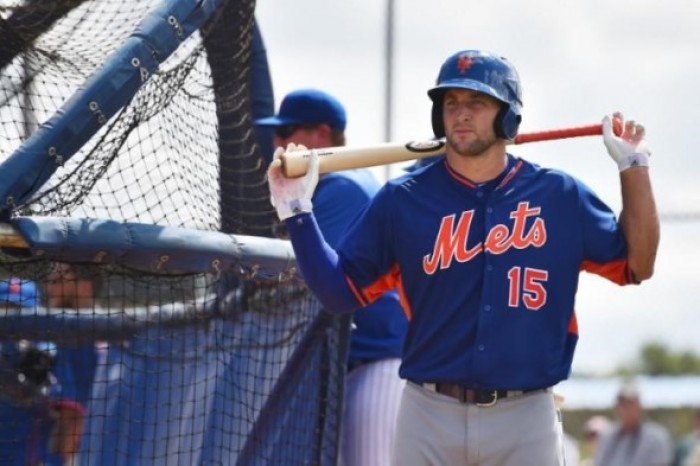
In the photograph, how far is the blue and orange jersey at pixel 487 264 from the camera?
535 cm

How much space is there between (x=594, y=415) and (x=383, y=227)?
18040mm

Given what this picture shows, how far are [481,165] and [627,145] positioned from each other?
454 mm

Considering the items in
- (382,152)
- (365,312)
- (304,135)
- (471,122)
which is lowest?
(365,312)

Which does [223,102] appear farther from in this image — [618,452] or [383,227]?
[618,452]

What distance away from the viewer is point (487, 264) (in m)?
5.39

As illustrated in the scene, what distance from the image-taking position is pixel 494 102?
18.0ft

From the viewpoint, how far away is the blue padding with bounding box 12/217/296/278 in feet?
17.1

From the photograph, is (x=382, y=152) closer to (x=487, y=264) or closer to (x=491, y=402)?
(x=487, y=264)

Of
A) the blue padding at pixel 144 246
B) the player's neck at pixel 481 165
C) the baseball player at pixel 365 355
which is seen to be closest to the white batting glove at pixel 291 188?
the blue padding at pixel 144 246

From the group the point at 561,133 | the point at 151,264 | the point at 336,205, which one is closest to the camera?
the point at 151,264

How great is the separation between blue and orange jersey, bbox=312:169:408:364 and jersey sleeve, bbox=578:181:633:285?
4.28ft

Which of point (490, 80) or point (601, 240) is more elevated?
point (490, 80)

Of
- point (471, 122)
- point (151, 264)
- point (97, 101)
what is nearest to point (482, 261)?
point (471, 122)

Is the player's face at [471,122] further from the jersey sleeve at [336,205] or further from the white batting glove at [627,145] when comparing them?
the jersey sleeve at [336,205]
